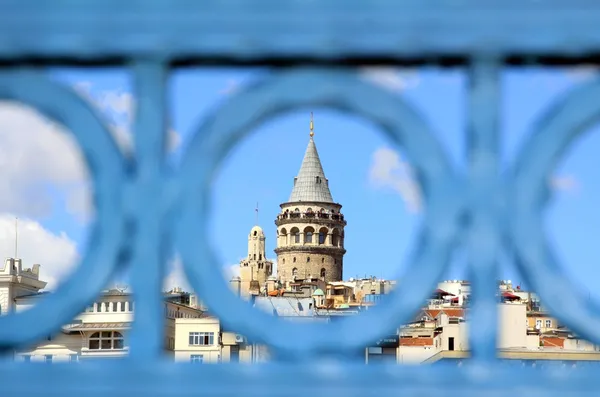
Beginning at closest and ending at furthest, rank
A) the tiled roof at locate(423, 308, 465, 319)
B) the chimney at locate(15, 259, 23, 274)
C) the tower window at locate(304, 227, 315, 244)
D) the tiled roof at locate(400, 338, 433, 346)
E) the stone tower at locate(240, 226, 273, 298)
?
the tiled roof at locate(400, 338, 433, 346) → the tiled roof at locate(423, 308, 465, 319) → the chimney at locate(15, 259, 23, 274) → the tower window at locate(304, 227, 315, 244) → the stone tower at locate(240, 226, 273, 298)

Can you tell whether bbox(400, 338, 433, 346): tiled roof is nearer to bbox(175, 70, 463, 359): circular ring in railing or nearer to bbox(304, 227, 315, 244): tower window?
bbox(304, 227, 315, 244): tower window

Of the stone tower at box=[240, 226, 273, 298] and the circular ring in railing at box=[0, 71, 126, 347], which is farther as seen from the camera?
the stone tower at box=[240, 226, 273, 298]

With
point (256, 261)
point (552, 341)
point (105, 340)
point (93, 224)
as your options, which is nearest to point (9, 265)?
point (105, 340)

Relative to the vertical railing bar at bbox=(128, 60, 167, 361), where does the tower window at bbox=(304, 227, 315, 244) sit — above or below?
above

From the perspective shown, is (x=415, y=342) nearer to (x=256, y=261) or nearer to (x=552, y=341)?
(x=552, y=341)

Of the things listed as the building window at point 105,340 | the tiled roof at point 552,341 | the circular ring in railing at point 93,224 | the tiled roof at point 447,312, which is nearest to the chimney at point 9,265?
the building window at point 105,340

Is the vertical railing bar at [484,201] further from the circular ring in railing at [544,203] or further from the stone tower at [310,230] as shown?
the stone tower at [310,230]

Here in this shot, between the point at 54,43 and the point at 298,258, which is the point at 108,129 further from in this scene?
the point at 298,258

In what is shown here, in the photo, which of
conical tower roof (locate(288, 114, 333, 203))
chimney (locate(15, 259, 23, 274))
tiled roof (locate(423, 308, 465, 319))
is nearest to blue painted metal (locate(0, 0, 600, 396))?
tiled roof (locate(423, 308, 465, 319))
